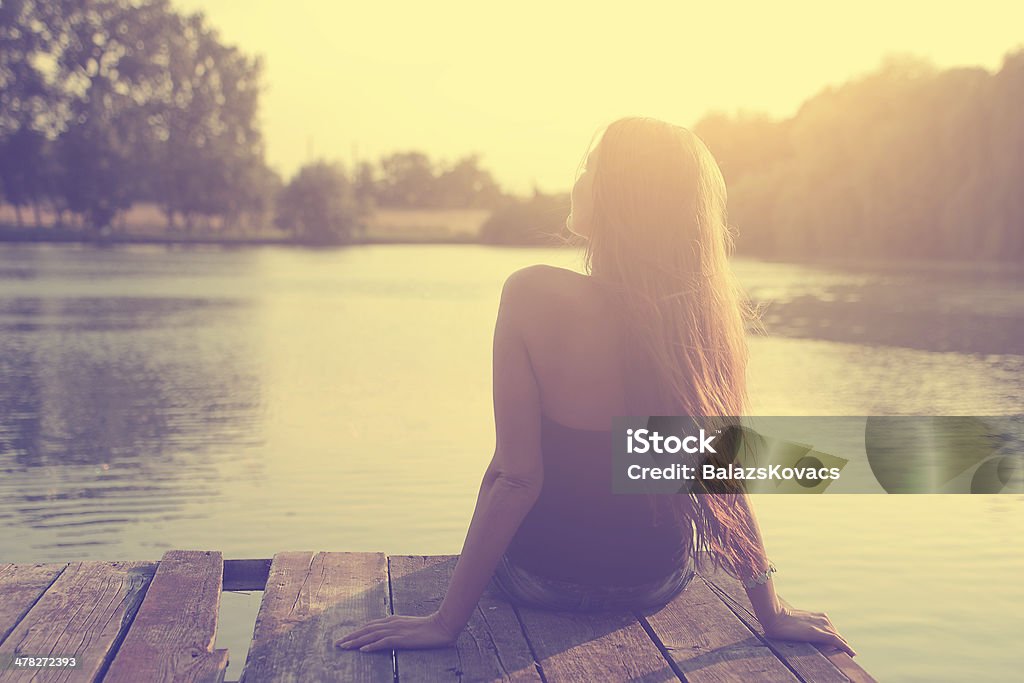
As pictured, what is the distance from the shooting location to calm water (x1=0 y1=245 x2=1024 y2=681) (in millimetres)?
4996

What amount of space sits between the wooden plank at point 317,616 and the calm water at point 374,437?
2.80 feet

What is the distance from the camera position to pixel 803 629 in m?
2.64

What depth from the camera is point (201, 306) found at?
2006 centimetres

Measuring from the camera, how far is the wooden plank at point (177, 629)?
8.25ft

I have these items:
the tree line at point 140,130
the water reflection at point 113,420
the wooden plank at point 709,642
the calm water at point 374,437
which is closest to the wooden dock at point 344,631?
the wooden plank at point 709,642

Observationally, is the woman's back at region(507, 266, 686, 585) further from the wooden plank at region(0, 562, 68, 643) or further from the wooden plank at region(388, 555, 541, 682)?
the wooden plank at region(0, 562, 68, 643)

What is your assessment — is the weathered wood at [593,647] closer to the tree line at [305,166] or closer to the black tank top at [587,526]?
the black tank top at [587,526]

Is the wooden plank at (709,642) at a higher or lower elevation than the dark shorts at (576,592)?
lower

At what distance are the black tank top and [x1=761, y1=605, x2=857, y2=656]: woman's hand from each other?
277 mm

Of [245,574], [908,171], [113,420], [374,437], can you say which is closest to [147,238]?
[908,171]

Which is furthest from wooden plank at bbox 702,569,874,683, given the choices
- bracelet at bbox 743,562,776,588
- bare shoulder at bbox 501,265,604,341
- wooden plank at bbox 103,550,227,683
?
wooden plank at bbox 103,550,227,683

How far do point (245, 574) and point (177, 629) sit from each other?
22.3 inches

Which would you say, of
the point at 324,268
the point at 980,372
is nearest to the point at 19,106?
the point at 324,268

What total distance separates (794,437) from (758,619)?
20.5 feet
